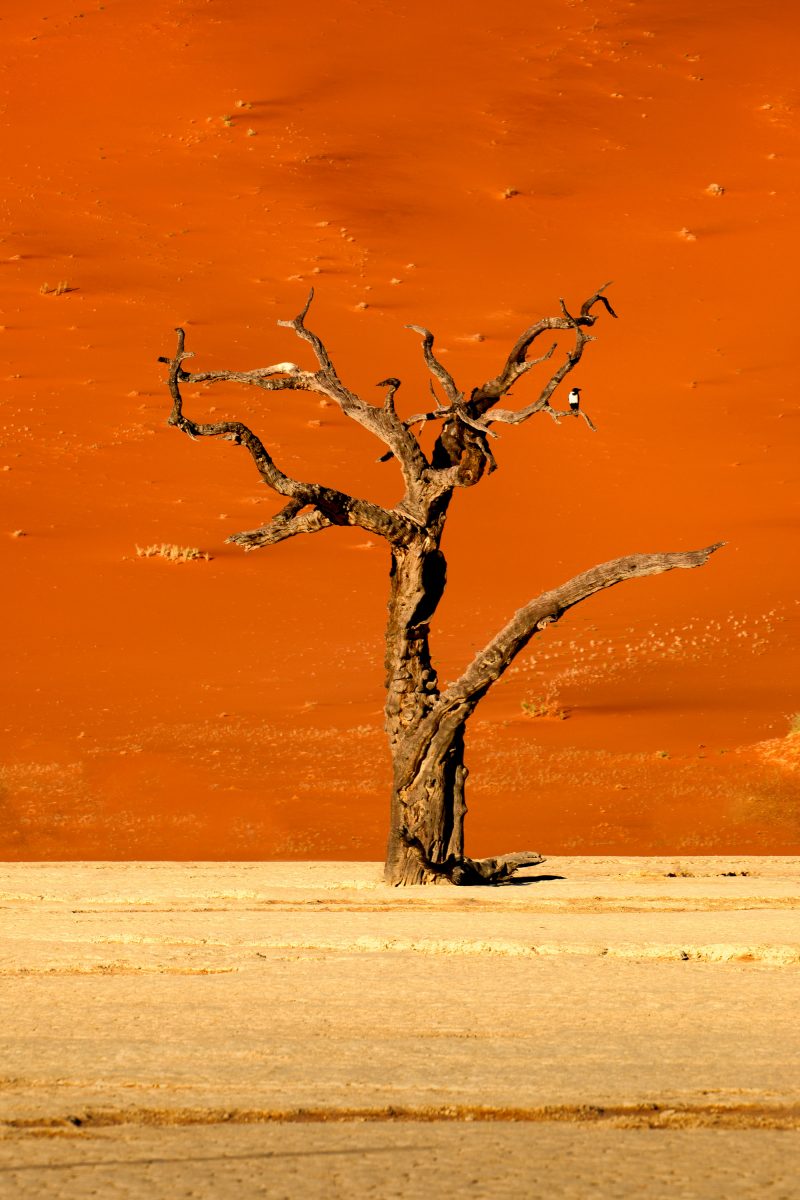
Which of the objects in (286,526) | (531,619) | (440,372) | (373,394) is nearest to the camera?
(531,619)

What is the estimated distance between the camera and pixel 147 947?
6.62 metres

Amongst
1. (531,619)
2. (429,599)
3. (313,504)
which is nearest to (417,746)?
(429,599)

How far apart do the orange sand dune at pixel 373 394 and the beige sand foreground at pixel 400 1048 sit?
570cm

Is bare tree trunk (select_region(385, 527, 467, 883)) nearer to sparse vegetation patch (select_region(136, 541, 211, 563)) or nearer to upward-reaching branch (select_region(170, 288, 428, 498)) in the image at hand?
upward-reaching branch (select_region(170, 288, 428, 498))

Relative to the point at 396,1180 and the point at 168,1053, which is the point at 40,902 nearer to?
the point at 168,1053

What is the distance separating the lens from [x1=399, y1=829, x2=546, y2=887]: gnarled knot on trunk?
30.9 ft

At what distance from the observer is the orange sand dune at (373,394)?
14.6m

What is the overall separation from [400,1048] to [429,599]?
5.22m

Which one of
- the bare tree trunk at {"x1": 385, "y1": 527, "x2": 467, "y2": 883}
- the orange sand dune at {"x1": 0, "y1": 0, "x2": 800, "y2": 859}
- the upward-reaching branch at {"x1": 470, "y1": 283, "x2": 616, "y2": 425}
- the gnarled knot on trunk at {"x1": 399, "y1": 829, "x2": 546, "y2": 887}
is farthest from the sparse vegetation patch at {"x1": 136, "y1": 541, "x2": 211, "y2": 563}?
the gnarled knot on trunk at {"x1": 399, "y1": 829, "x2": 546, "y2": 887}

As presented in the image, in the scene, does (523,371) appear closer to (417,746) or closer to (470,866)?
(417,746)

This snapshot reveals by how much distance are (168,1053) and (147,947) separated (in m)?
2.10

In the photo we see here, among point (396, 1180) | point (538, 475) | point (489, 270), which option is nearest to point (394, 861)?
point (396, 1180)

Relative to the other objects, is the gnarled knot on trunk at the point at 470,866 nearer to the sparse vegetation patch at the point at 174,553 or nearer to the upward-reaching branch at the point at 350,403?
the upward-reaching branch at the point at 350,403

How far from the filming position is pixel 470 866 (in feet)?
31.3
